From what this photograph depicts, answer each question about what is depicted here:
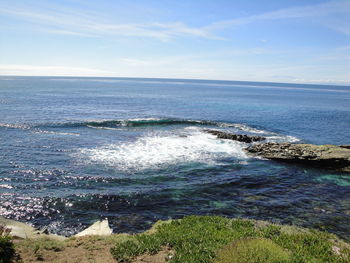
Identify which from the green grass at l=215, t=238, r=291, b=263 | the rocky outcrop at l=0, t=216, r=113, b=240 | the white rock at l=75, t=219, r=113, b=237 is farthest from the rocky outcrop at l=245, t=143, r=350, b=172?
the rocky outcrop at l=0, t=216, r=113, b=240

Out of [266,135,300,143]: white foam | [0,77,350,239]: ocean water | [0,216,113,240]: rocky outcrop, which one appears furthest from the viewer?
[266,135,300,143]: white foam

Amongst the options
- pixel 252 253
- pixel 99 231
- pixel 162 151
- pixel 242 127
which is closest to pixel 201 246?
pixel 252 253

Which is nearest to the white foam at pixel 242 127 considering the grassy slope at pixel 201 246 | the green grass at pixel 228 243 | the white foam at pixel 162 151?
the white foam at pixel 162 151

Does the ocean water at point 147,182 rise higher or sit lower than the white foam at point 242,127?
lower

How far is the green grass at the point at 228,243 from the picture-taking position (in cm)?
1090

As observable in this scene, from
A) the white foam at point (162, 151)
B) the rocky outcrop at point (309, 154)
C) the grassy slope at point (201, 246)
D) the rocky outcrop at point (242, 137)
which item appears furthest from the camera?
the rocky outcrop at point (242, 137)

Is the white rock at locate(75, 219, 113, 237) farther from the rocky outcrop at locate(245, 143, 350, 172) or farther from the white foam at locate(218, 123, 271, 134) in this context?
the white foam at locate(218, 123, 271, 134)

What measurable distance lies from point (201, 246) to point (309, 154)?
28.8 metres

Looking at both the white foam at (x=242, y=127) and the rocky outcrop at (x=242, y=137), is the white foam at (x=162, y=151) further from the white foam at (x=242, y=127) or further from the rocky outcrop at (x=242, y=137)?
the white foam at (x=242, y=127)

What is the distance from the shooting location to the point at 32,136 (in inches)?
1694

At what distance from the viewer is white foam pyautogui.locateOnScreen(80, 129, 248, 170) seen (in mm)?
32531

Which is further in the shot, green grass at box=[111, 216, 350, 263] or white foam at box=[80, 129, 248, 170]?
white foam at box=[80, 129, 248, 170]

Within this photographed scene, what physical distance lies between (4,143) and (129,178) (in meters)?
22.7

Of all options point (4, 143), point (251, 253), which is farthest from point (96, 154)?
→ point (251, 253)
